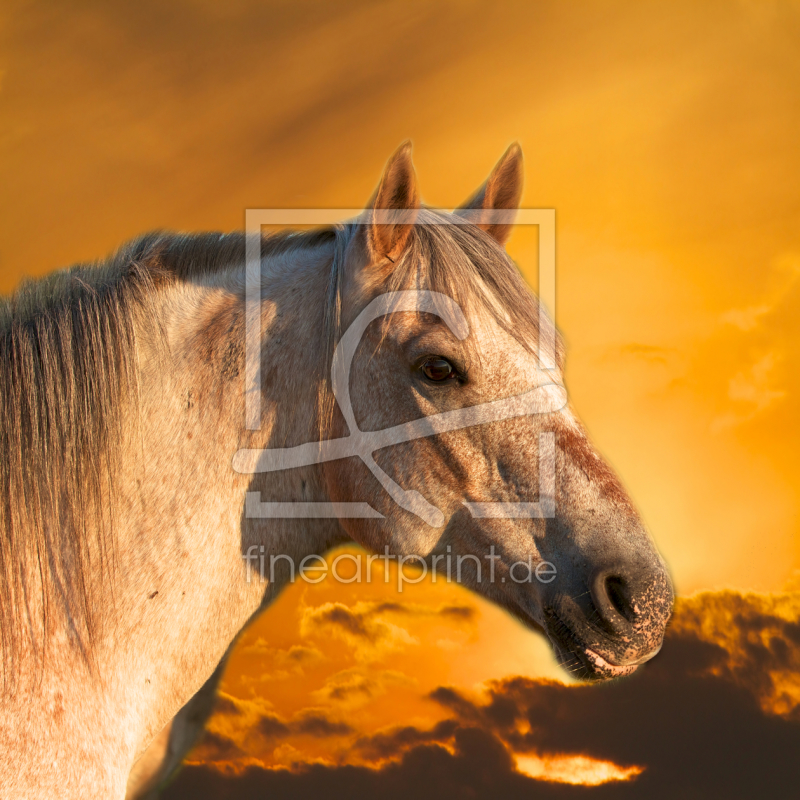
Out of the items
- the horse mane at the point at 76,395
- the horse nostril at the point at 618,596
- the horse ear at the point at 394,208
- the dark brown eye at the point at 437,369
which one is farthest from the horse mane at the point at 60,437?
the horse nostril at the point at 618,596

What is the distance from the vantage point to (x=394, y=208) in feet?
6.39

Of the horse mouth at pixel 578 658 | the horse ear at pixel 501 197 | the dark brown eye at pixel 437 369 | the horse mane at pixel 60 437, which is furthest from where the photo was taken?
the horse ear at pixel 501 197

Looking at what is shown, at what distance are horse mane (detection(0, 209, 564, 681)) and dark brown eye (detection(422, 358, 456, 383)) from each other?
0.23m

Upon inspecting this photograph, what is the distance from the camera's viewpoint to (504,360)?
6.11 ft

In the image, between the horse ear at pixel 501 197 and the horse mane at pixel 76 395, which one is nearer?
the horse mane at pixel 76 395

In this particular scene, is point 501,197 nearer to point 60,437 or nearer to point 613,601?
point 613,601

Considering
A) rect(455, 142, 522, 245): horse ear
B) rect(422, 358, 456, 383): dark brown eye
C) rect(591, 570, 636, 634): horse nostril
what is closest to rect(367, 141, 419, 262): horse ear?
rect(422, 358, 456, 383): dark brown eye

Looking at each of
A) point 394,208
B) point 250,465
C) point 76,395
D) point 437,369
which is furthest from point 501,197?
point 76,395

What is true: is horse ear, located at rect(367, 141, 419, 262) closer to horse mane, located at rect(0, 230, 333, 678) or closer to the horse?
the horse

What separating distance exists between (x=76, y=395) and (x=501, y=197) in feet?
6.26

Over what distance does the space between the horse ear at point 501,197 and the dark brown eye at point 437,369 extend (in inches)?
35.1

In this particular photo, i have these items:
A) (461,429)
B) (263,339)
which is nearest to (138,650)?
(263,339)

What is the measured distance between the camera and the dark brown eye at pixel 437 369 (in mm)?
1897

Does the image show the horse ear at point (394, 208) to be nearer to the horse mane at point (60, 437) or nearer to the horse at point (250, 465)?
the horse at point (250, 465)
